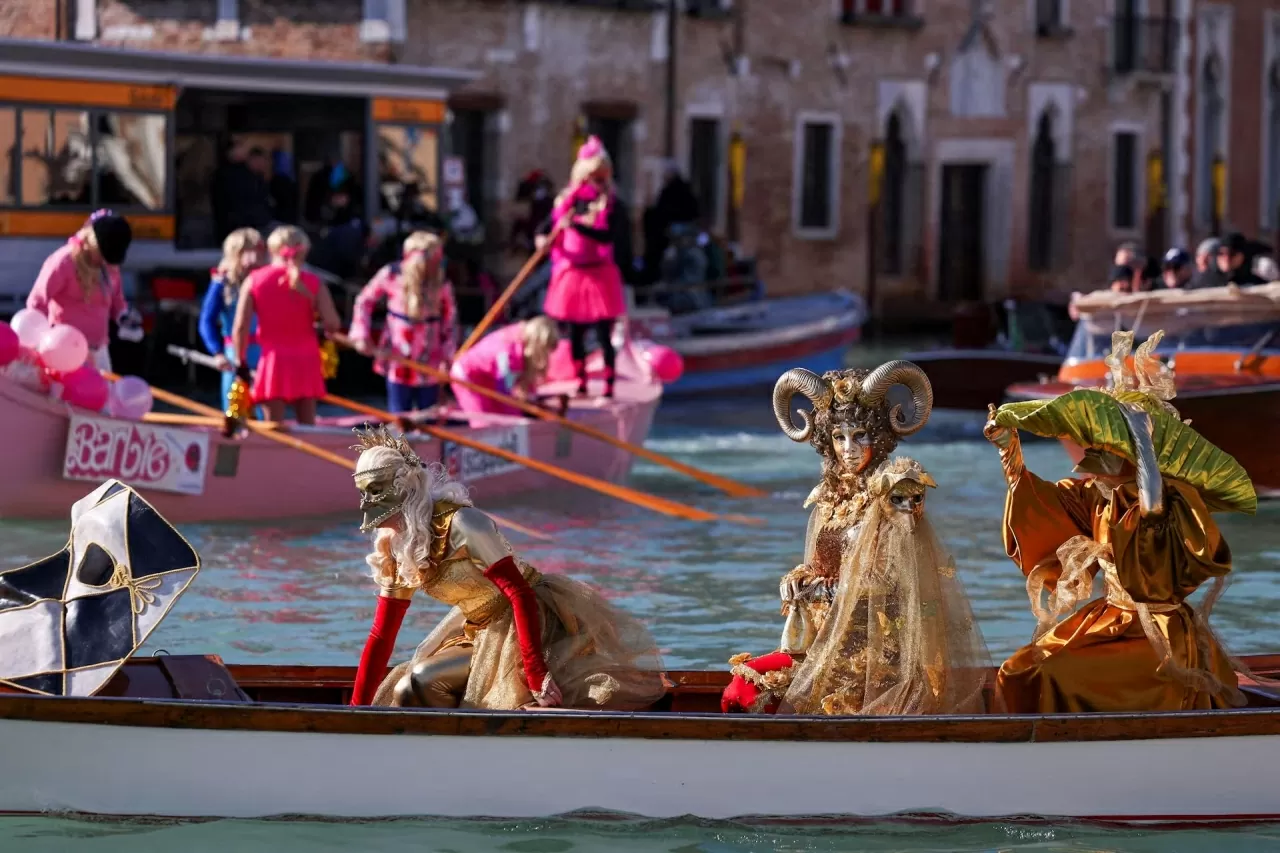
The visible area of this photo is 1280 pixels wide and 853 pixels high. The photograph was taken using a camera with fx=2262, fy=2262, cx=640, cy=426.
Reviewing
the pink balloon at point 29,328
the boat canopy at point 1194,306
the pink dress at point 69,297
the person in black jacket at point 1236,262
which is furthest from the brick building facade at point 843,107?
the pink balloon at point 29,328

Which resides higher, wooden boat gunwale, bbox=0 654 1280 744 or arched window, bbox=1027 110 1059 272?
arched window, bbox=1027 110 1059 272

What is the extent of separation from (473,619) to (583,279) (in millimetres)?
8577

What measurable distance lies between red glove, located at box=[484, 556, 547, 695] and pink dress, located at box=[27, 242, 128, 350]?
246 inches

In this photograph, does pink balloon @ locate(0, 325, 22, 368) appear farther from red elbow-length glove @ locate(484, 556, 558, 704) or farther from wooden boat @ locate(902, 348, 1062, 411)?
wooden boat @ locate(902, 348, 1062, 411)

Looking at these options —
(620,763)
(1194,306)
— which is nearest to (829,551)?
(620,763)

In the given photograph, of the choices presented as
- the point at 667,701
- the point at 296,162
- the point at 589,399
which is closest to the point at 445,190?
the point at 296,162

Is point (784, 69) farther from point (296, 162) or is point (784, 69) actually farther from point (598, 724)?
point (598, 724)

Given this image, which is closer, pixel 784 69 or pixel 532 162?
pixel 532 162

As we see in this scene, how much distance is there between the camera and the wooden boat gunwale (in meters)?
6.24

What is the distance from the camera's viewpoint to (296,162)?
895 inches

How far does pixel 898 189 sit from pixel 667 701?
2558 centimetres

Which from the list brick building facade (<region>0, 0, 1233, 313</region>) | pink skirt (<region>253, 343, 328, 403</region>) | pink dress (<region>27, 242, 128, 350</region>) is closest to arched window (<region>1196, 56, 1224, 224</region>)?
brick building facade (<region>0, 0, 1233, 313</region>)

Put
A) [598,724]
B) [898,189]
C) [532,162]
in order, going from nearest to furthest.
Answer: [598,724] → [532,162] → [898,189]

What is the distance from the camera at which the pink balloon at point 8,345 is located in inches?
456
